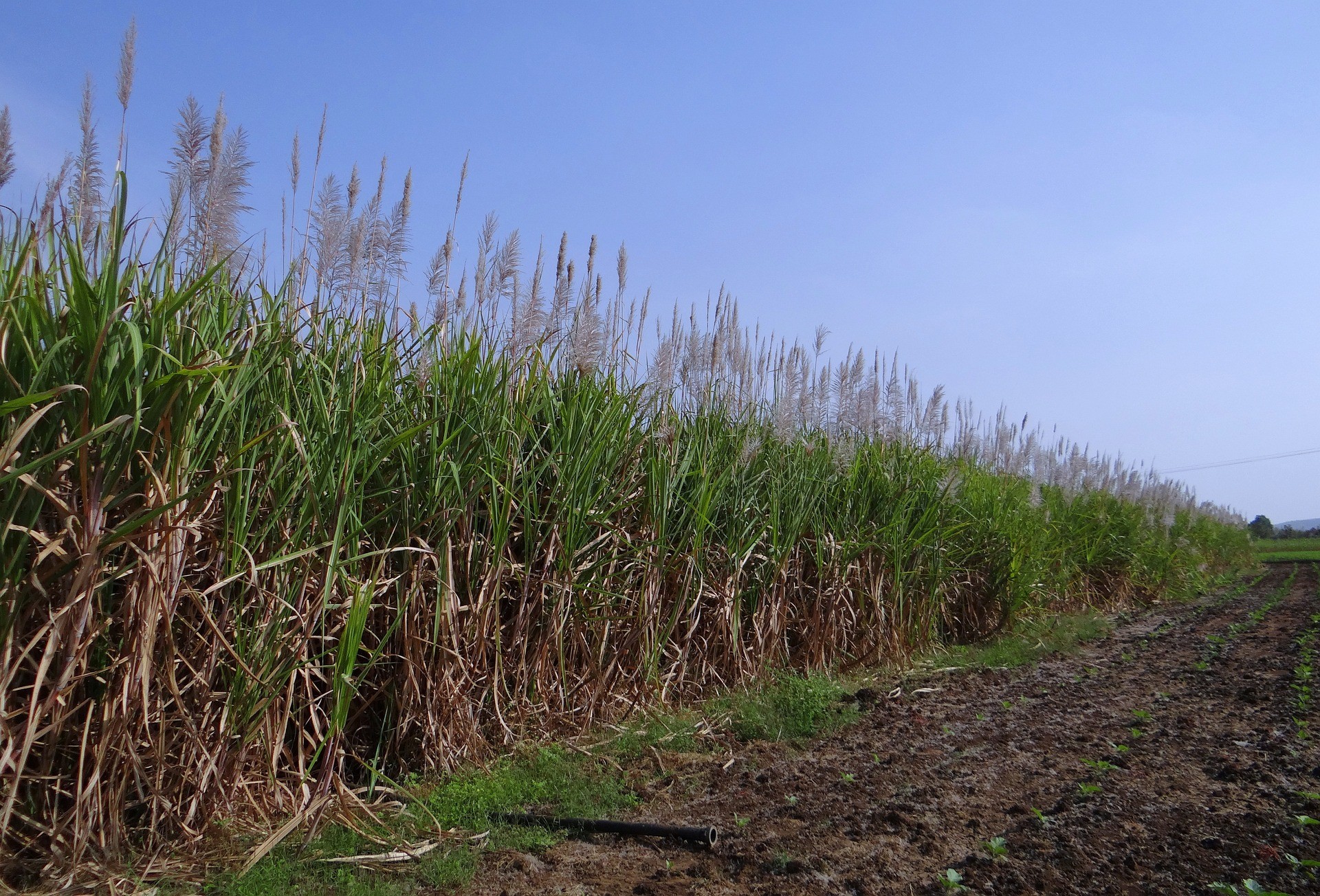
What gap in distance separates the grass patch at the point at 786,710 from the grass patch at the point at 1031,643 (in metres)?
1.75

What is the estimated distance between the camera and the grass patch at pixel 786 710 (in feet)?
12.3

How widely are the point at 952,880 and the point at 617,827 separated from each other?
1021 mm

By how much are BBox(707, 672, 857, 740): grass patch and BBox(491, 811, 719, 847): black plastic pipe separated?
122 cm

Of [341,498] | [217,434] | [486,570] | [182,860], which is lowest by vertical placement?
[182,860]

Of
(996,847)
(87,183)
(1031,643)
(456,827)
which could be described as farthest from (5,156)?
(1031,643)

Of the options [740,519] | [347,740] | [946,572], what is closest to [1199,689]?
[946,572]

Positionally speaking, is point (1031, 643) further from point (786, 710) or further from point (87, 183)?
point (87, 183)

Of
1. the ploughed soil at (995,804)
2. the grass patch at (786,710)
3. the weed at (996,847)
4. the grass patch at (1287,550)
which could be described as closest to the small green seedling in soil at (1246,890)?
the ploughed soil at (995,804)

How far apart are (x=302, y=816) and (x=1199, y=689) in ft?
15.8

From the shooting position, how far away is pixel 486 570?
3207 mm

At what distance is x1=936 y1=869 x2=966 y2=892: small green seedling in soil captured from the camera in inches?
83.5

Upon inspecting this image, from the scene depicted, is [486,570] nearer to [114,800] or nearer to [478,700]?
[478,700]

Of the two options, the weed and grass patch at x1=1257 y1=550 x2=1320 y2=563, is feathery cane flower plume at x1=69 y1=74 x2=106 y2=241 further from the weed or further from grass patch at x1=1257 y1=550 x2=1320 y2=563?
grass patch at x1=1257 y1=550 x2=1320 y2=563

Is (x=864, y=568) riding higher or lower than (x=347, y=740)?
higher
